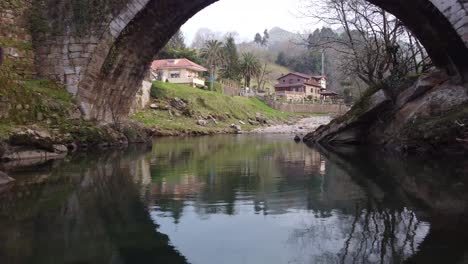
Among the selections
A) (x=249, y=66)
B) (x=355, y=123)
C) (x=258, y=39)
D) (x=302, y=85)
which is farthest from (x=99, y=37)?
(x=258, y=39)

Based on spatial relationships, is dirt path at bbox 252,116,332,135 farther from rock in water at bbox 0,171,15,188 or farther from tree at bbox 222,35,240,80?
rock in water at bbox 0,171,15,188

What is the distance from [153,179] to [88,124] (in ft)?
25.7

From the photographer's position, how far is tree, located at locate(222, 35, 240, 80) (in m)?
68.2

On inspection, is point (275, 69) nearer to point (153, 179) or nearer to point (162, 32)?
point (162, 32)

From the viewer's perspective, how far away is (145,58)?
1739 cm

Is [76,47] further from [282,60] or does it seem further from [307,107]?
[282,60]

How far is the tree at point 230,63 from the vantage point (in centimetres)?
6819

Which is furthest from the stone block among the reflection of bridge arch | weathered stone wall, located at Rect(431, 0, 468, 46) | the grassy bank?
the grassy bank

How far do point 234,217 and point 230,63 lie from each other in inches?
2549

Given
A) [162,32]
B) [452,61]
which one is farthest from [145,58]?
[452,61]

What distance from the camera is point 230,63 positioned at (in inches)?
2709

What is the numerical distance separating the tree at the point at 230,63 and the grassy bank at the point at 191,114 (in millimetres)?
21511

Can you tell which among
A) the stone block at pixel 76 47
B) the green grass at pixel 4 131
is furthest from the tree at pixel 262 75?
the green grass at pixel 4 131

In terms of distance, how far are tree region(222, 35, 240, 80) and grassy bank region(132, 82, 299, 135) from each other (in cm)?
2151
